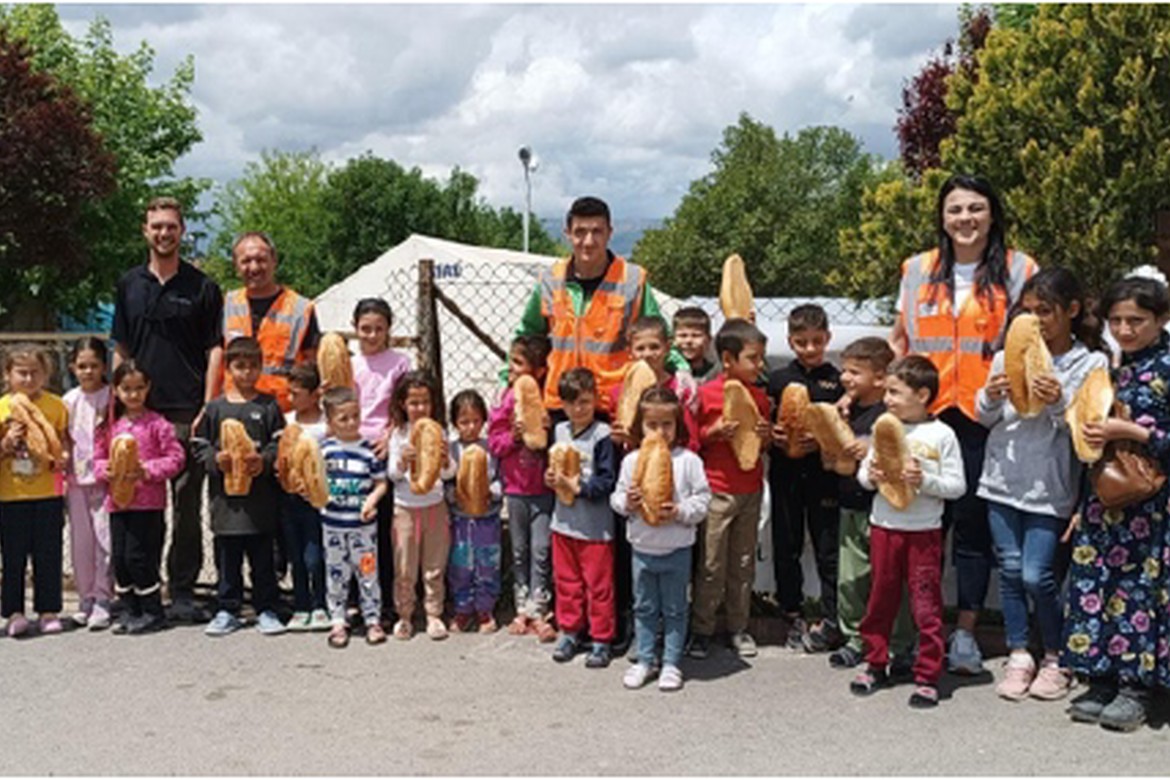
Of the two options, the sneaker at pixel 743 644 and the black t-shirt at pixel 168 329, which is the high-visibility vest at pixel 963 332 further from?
the black t-shirt at pixel 168 329

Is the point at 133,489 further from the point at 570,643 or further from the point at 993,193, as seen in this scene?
the point at 993,193

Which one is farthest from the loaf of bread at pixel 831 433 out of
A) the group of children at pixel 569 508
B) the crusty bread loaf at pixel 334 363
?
the crusty bread loaf at pixel 334 363

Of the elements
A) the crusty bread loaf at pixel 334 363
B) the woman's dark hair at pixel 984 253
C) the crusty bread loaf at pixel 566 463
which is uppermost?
the woman's dark hair at pixel 984 253

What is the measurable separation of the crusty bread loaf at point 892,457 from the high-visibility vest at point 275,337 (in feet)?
10.1

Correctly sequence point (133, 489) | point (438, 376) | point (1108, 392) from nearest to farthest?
point (1108, 392)
point (133, 489)
point (438, 376)

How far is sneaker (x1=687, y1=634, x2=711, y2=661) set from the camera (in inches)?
200

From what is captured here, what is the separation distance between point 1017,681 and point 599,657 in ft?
6.00

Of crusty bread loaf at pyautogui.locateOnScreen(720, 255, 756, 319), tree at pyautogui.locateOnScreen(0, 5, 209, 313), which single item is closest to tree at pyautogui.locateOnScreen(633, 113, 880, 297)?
tree at pyautogui.locateOnScreen(0, 5, 209, 313)

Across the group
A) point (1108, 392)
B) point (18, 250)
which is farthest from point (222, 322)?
point (18, 250)

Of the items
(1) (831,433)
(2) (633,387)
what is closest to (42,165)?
(2) (633,387)

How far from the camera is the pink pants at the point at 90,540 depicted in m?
5.73

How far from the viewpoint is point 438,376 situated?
6.45 metres

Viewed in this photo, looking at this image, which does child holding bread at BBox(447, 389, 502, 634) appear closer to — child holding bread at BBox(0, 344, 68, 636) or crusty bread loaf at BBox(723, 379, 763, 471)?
crusty bread loaf at BBox(723, 379, 763, 471)

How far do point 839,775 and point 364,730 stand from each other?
6.05 feet
